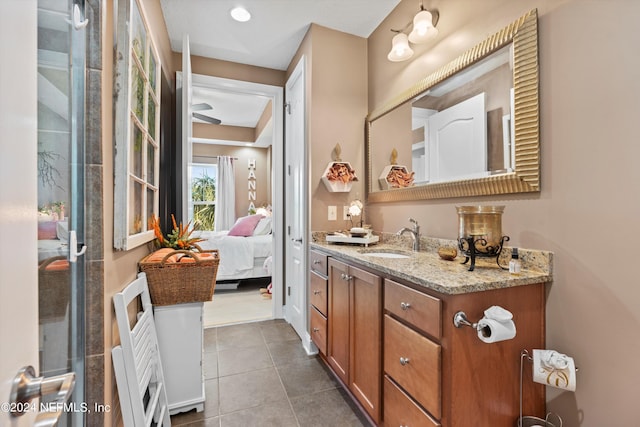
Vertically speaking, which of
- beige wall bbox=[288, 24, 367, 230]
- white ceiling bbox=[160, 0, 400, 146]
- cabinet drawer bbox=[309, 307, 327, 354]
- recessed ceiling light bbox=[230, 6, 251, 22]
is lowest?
cabinet drawer bbox=[309, 307, 327, 354]

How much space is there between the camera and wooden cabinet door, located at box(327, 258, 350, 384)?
68.7 inches

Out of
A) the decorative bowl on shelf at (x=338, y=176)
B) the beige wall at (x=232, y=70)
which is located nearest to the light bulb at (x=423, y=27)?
the decorative bowl on shelf at (x=338, y=176)

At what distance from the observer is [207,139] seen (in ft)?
19.3

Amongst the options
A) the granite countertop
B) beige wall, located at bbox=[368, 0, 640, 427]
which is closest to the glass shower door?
the granite countertop

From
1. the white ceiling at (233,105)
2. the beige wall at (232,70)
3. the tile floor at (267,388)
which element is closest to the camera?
the tile floor at (267,388)

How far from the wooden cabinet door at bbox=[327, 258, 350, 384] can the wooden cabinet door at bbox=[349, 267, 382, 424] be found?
7cm

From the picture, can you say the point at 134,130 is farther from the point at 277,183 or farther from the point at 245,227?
the point at 245,227

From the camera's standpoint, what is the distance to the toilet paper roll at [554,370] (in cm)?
100

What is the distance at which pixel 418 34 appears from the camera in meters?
1.74

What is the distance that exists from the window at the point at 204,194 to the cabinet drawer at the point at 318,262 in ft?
15.5

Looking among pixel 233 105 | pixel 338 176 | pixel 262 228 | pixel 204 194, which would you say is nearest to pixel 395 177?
pixel 338 176

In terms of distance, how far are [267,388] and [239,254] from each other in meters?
2.43

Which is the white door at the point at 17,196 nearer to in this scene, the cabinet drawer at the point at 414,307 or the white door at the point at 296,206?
the cabinet drawer at the point at 414,307

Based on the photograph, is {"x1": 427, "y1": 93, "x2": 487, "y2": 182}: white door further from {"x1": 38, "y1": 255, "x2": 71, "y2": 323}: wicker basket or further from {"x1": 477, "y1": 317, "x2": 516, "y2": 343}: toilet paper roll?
{"x1": 38, "y1": 255, "x2": 71, "y2": 323}: wicker basket
